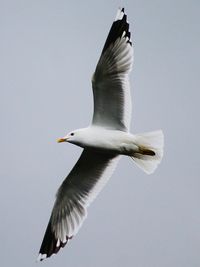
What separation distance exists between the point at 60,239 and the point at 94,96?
7.20 ft

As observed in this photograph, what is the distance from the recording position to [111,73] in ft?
27.0

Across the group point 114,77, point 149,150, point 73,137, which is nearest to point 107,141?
point 73,137

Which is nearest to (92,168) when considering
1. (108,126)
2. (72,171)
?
(72,171)

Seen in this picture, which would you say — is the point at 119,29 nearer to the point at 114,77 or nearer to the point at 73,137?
the point at 114,77

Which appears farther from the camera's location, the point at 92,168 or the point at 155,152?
the point at 92,168

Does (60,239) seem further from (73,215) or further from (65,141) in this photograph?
(65,141)

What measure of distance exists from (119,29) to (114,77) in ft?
1.98

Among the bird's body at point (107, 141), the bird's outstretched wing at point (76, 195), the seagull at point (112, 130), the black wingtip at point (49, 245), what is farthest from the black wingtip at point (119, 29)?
the black wingtip at point (49, 245)

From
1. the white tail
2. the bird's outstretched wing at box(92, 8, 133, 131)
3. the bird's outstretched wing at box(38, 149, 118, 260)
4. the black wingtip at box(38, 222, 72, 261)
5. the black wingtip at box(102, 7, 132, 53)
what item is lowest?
the black wingtip at box(38, 222, 72, 261)

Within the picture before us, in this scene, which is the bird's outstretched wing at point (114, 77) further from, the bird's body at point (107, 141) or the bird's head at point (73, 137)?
the bird's head at point (73, 137)

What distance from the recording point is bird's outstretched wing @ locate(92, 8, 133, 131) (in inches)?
322

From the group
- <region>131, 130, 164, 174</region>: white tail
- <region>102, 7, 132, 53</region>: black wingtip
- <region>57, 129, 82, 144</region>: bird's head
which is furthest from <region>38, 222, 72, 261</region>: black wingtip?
<region>102, 7, 132, 53</region>: black wingtip

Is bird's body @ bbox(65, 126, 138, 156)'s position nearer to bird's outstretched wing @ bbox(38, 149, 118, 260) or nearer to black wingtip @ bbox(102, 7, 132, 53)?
bird's outstretched wing @ bbox(38, 149, 118, 260)

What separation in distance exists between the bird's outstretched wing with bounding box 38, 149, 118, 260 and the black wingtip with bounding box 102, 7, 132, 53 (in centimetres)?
165
